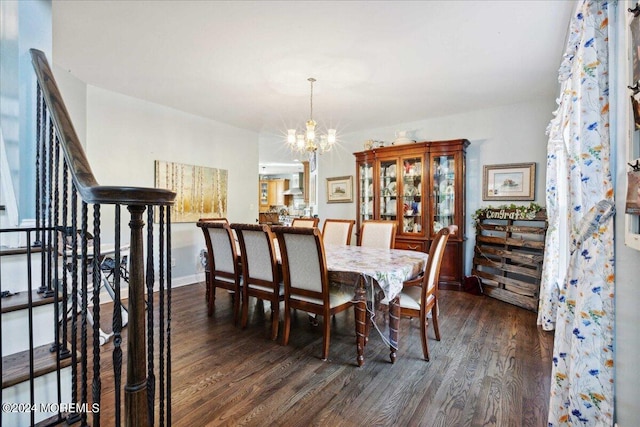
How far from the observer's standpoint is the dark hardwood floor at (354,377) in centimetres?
164

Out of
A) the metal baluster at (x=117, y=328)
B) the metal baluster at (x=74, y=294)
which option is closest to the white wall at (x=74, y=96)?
the metal baluster at (x=74, y=294)

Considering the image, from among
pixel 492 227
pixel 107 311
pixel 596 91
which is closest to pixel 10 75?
pixel 107 311

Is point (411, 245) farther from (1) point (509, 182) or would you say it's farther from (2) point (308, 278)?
(2) point (308, 278)

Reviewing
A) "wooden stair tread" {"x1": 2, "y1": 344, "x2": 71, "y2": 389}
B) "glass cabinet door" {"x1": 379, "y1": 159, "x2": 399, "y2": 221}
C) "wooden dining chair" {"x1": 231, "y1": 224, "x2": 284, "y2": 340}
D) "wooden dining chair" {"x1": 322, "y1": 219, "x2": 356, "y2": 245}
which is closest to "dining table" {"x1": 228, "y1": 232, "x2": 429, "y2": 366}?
"wooden dining chair" {"x1": 231, "y1": 224, "x2": 284, "y2": 340}

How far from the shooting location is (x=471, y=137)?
14.1ft

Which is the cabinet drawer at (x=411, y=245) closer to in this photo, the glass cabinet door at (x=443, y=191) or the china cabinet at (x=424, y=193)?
the china cabinet at (x=424, y=193)

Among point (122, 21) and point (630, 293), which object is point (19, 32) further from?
point (630, 293)

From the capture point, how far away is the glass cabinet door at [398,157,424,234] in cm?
440

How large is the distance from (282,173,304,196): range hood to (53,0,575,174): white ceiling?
21.4 ft

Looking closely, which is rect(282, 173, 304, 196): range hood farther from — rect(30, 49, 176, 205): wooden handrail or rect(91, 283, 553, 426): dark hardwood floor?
rect(30, 49, 176, 205): wooden handrail

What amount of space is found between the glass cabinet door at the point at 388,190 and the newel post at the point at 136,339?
4084 millimetres

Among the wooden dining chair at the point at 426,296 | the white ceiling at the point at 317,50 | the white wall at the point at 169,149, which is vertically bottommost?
the wooden dining chair at the point at 426,296

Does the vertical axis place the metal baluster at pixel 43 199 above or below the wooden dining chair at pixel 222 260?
above

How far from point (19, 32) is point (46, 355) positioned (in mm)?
1616
